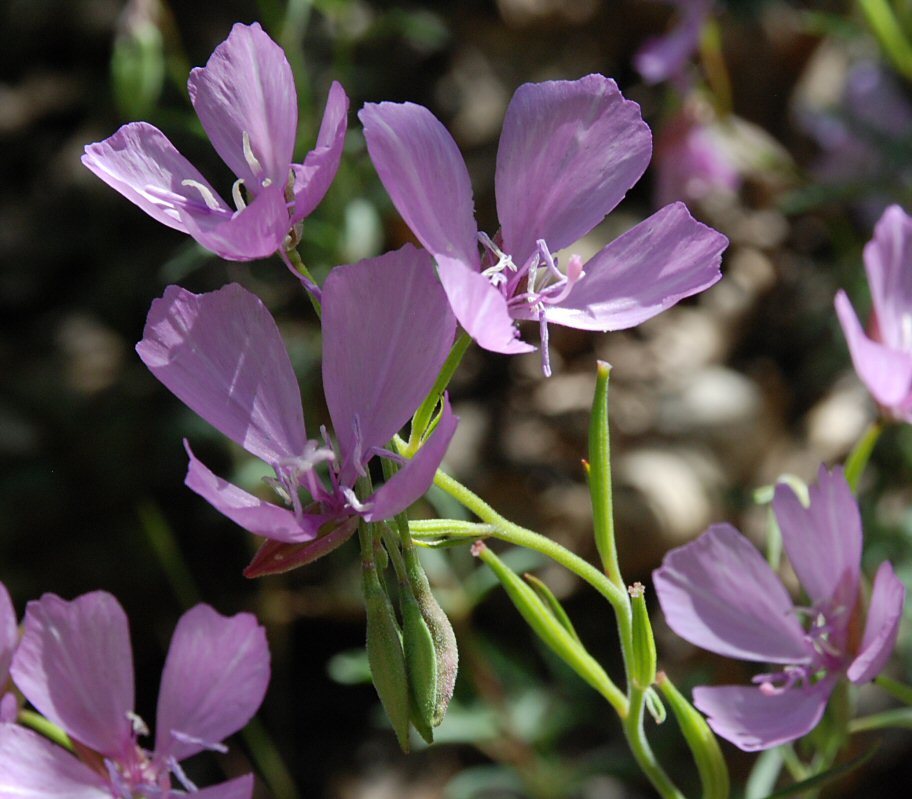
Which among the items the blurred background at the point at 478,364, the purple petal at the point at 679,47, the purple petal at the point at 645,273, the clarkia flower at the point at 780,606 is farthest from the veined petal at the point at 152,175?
the purple petal at the point at 679,47

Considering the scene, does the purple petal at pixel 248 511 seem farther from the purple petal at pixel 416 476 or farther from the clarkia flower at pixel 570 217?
the clarkia flower at pixel 570 217

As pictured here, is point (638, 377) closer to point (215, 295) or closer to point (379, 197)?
point (379, 197)

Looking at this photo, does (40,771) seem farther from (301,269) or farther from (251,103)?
(251,103)

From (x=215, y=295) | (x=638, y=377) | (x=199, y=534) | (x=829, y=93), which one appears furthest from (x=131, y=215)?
(x=215, y=295)

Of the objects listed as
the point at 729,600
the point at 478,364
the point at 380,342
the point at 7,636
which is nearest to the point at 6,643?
the point at 7,636

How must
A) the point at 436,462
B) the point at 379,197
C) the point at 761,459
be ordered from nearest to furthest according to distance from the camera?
1. the point at 436,462
2. the point at 379,197
3. the point at 761,459

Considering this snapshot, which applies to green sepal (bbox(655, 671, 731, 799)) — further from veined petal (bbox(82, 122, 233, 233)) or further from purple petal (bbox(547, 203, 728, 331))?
veined petal (bbox(82, 122, 233, 233))
